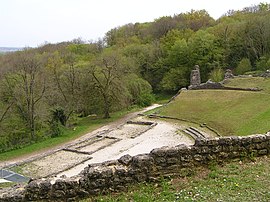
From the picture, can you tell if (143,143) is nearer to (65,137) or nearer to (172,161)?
(65,137)

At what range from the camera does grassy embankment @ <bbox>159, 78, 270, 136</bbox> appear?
25641 millimetres

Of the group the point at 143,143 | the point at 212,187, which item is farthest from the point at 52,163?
the point at 212,187

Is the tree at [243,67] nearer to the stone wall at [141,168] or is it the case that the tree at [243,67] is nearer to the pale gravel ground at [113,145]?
the pale gravel ground at [113,145]

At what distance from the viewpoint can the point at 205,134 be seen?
88.2ft

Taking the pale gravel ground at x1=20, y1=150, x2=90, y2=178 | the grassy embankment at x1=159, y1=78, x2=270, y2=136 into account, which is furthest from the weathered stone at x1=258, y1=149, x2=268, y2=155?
the pale gravel ground at x1=20, y1=150, x2=90, y2=178

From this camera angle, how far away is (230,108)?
1255 inches

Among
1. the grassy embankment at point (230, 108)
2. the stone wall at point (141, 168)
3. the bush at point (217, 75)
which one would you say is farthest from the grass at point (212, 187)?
the bush at point (217, 75)

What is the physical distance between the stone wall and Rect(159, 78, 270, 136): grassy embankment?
13.8m

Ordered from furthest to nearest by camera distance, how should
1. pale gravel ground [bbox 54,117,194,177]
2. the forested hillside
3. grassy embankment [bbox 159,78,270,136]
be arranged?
the forested hillside
grassy embankment [bbox 159,78,270,136]
pale gravel ground [bbox 54,117,194,177]

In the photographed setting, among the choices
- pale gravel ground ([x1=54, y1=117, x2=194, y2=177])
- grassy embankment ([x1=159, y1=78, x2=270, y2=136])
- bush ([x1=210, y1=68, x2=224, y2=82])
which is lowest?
pale gravel ground ([x1=54, y1=117, x2=194, y2=177])

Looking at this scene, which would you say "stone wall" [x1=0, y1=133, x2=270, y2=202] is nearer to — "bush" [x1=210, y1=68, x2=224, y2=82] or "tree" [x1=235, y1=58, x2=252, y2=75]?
"bush" [x1=210, y1=68, x2=224, y2=82]

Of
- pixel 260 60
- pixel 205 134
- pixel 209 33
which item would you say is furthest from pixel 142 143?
pixel 209 33

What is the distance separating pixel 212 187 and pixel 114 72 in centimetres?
3479

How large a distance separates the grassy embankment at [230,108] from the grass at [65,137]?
784 centimetres
